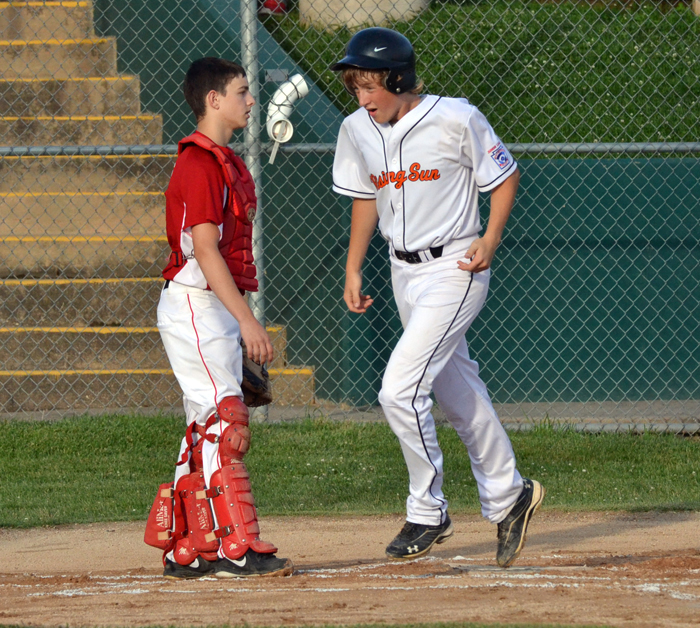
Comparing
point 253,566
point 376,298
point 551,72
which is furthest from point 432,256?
point 551,72

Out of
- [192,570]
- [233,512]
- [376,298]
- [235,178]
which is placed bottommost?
[192,570]

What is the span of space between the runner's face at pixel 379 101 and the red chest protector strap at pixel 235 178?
0.50 m

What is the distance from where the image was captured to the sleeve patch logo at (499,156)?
3697 mm

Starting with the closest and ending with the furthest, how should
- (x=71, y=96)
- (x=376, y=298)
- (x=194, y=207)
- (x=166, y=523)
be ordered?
(x=194, y=207)
(x=166, y=523)
(x=376, y=298)
(x=71, y=96)

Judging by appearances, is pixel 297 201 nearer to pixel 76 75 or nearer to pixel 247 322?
pixel 76 75

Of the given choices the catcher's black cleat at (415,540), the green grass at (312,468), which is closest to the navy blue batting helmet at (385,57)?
the catcher's black cleat at (415,540)

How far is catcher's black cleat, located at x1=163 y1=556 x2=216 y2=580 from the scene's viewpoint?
3.57 meters

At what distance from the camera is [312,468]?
564 cm

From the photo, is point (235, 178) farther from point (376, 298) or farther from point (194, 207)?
point (376, 298)

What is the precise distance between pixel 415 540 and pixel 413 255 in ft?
3.41

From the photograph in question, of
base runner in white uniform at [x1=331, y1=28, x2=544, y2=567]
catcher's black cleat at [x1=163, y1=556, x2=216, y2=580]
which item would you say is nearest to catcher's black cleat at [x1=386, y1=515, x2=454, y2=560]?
base runner in white uniform at [x1=331, y1=28, x2=544, y2=567]

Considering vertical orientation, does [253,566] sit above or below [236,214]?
below

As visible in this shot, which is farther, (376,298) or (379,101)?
(376,298)

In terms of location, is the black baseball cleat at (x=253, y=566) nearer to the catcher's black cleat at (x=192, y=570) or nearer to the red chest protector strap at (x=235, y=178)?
the catcher's black cleat at (x=192, y=570)
